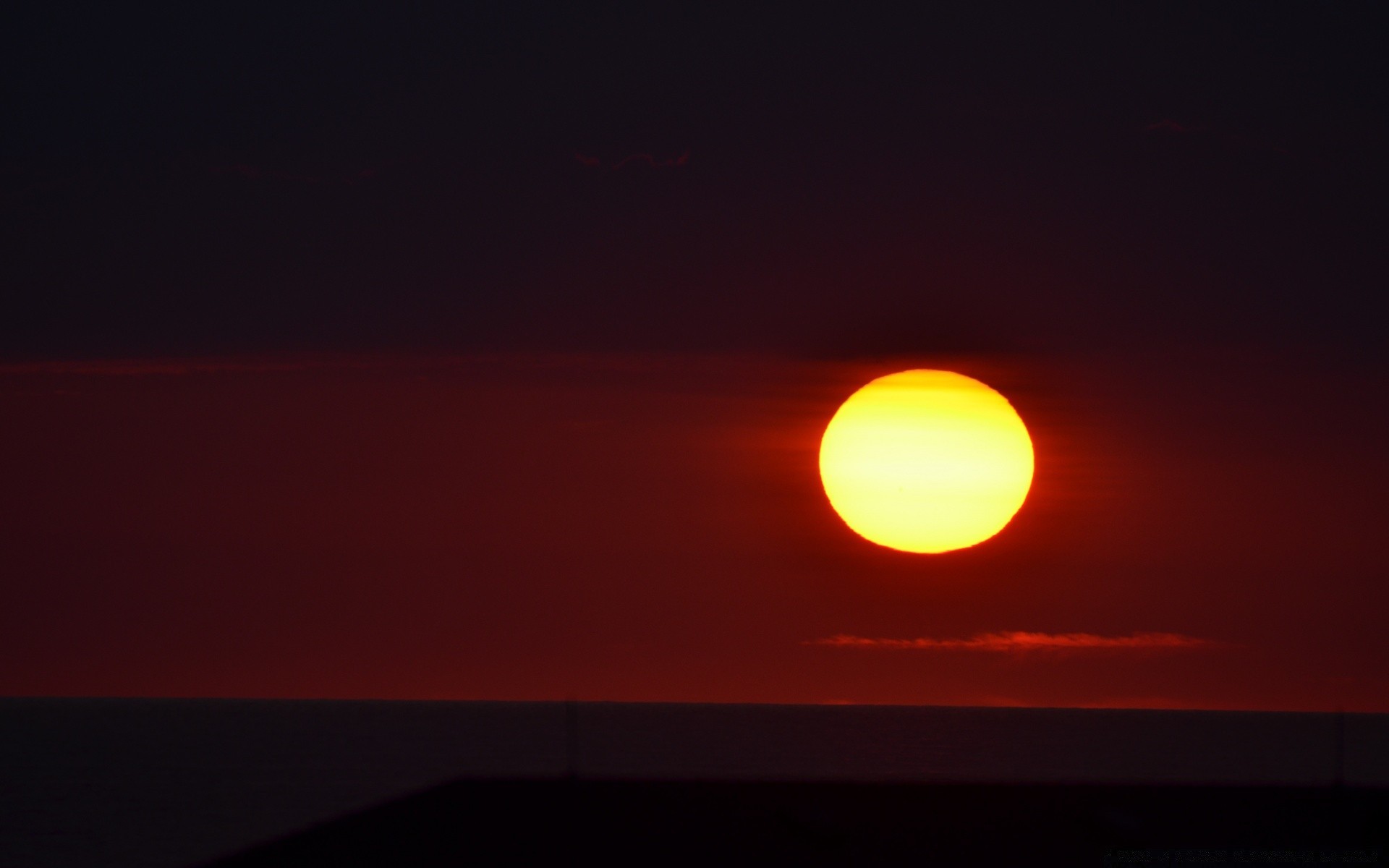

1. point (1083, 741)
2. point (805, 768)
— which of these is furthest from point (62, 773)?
point (1083, 741)

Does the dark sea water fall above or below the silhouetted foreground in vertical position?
above

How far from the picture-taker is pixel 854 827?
2625 centimetres

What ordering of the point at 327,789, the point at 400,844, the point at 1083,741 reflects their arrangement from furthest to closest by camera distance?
the point at 1083,741
the point at 327,789
the point at 400,844

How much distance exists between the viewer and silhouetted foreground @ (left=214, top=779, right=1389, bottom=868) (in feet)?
79.9

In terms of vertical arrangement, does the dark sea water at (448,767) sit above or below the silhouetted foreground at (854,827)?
above

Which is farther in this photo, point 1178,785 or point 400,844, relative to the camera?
point 1178,785

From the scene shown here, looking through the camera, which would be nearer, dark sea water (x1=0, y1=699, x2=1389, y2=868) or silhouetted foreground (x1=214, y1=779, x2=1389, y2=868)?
silhouetted foreground (x1=214, y1=779, x2=1389, y2=868)

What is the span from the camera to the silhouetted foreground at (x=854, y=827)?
24344mm

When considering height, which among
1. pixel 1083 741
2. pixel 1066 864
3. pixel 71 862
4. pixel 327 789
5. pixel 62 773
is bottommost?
pixel 1066 864

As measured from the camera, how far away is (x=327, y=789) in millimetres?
92125

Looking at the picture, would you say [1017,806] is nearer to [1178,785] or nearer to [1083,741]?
[1178,785]

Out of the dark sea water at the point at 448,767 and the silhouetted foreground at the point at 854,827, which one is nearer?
the silhouetted foreground at the point at 854,827

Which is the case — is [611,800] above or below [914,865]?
above

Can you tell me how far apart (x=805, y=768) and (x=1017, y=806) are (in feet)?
224
